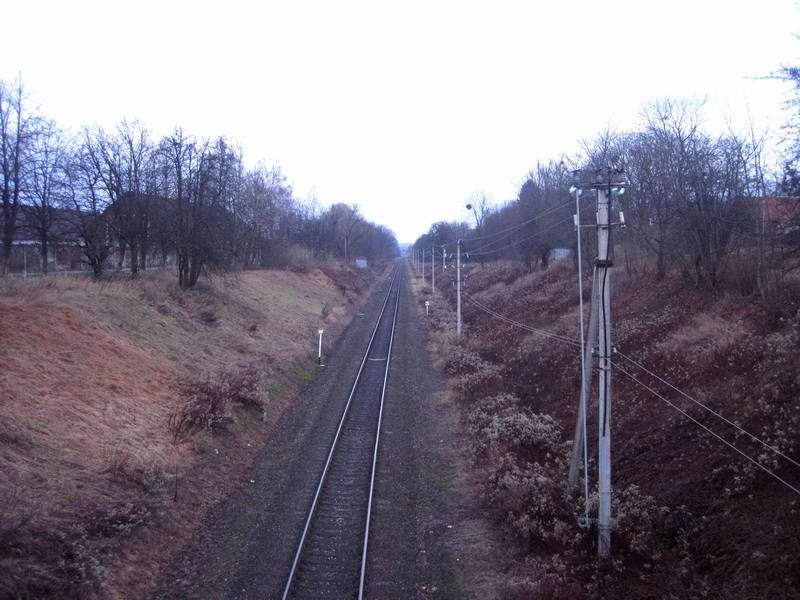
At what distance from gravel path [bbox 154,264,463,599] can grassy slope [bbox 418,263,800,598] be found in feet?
4.48

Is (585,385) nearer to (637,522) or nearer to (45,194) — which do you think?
(637,522)

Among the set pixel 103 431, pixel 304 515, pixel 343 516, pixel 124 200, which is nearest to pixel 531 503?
pixel 343 516

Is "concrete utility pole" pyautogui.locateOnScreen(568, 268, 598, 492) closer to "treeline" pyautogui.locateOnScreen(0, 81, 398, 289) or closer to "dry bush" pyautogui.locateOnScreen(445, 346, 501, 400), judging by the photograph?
"dry bush" pyautogui.locateOnScreen(445, 346, 501, 400)

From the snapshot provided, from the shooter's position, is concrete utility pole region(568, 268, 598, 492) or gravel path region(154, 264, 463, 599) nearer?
gravel path region(154, 264, 463, 599)

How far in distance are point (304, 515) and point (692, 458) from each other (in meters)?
6.87

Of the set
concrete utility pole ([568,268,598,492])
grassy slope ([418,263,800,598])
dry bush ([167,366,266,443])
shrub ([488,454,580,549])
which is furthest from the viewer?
dry bush ([167,366,266,443])

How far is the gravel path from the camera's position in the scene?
8211 millimetres

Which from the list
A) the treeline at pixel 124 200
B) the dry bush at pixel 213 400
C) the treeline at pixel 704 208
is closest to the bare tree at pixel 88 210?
the treeline at pixel 124 200

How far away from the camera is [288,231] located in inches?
2788

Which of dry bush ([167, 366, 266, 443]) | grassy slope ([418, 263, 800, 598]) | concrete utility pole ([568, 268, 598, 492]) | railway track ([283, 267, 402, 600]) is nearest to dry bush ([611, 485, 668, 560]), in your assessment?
grassy slope ([418, 263, 800, 598])

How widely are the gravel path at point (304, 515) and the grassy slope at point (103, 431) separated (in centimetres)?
56

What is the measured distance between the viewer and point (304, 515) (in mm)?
10258

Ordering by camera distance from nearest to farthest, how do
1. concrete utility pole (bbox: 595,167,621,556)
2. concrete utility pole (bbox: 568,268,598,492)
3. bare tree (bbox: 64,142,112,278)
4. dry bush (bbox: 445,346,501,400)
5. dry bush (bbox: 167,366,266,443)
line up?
concrete utility pole (bbox: 595,167,621,556) < concrete utility pole (bbox: 568,268,598,492) < dry bush (bbox: 167,366,266,443) < dry bush (bbox: 445,346,501,400) < bare tree (bbox: 64,142,112,278)

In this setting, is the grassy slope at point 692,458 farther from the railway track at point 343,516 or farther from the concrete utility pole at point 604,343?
the railway track at point 343,516
